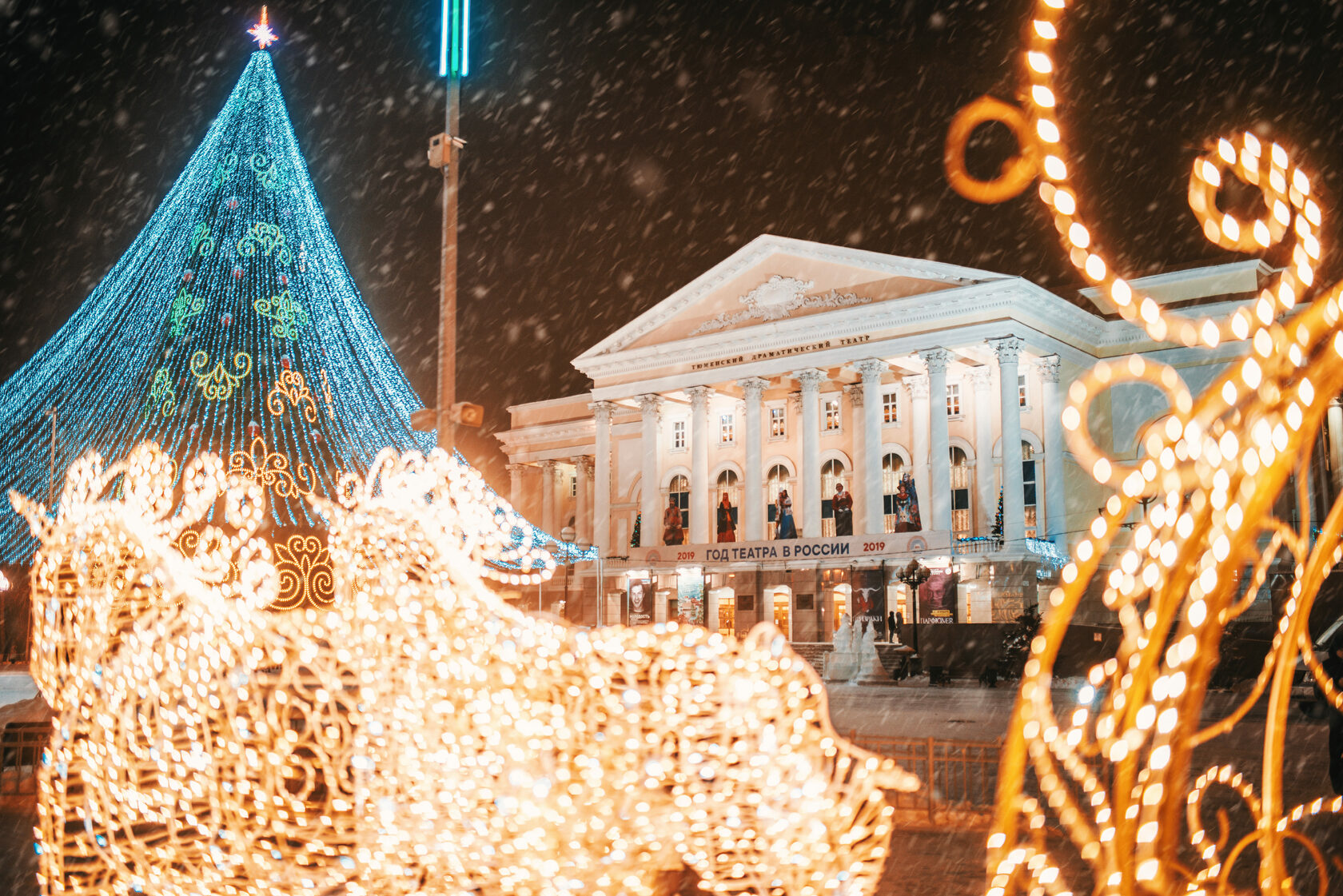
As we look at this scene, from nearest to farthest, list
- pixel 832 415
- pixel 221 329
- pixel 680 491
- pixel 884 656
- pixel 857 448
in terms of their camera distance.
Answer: pixel 221 329 → pixel 884 656 → pixel 857 448 → pixel 832 415 → pixel 680 491

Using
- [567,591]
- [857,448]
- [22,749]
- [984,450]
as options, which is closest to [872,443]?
[857,448]

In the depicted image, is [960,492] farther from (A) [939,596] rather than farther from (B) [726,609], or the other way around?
(B) [726,609]

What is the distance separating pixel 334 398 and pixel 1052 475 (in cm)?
2764

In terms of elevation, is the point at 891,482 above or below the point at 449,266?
above

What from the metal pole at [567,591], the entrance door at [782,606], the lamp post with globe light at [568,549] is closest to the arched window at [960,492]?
the entrance door at [782,606]

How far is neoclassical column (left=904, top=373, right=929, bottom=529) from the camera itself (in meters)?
40.0

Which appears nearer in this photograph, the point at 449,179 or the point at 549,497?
the point at 449,179

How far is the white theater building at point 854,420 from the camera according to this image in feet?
116

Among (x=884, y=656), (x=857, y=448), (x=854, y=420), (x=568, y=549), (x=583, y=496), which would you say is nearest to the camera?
(x=884, y=656)

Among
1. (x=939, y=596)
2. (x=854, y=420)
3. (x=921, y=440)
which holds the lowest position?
(x=939, y=596)

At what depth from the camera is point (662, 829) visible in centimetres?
420

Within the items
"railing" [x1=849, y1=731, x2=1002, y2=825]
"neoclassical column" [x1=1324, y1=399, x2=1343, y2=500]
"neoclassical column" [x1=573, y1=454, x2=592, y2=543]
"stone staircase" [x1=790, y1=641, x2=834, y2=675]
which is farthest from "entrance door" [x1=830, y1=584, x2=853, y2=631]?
"railing" [x1=849, y1=731, x2=1002, y2=825]

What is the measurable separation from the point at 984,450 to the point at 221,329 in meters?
28.9

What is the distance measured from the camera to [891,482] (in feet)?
137
